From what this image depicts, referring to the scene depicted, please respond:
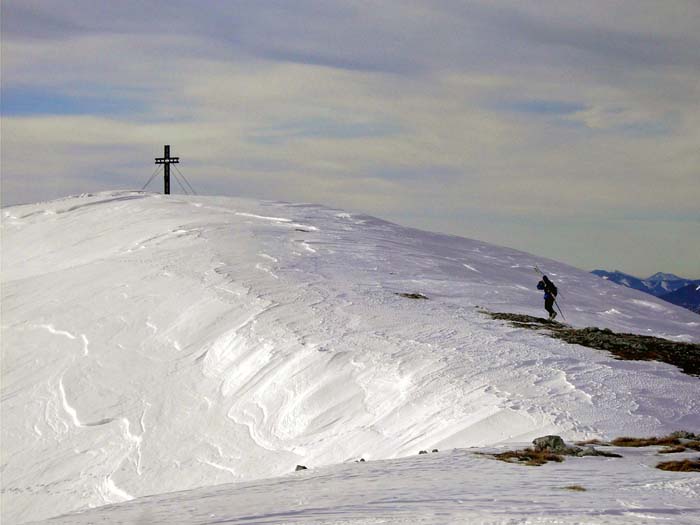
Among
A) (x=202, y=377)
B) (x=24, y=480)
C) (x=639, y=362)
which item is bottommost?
(x=24, y=480)

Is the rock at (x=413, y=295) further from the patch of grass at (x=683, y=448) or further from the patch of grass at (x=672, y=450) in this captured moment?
the patch of grass at (x=672, y=450)

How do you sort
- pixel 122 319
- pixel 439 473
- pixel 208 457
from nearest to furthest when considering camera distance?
1. pixel 439 473
2. pixel 208 457
3. pixel 122 319

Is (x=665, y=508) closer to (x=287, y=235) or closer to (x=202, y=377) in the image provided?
(x=202, y=377)

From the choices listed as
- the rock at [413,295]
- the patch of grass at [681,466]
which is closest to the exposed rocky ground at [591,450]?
the patch of grass at [681,466]

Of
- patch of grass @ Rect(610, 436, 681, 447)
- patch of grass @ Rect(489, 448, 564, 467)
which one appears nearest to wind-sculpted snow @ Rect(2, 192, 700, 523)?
patch of grass @ Rect(610, 436, 681, 447)

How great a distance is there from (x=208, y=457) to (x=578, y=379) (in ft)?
21.8

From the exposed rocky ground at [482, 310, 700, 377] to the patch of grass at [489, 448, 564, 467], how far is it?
6402mm

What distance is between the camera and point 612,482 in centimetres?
945

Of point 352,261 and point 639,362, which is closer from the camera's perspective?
point 639,362

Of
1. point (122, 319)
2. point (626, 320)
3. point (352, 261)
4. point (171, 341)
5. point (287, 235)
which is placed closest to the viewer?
point (171, 341)

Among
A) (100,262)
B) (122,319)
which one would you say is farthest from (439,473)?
(100,262)

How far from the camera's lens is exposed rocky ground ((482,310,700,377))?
17156mm

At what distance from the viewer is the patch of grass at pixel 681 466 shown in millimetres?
10156

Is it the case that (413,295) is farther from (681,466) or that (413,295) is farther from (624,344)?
(681,466)
